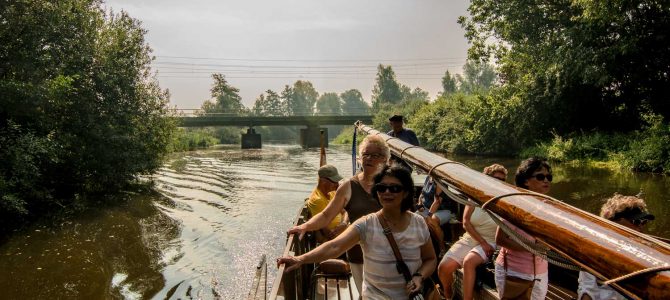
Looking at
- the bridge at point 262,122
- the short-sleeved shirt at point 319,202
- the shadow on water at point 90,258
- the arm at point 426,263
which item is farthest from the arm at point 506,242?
the bridge at point 262,122

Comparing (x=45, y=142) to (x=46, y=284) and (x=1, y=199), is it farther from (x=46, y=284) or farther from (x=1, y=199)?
(x=46, y=284)

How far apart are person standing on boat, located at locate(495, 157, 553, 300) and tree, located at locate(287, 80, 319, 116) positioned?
12757 centimetres

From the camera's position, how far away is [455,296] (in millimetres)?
4738

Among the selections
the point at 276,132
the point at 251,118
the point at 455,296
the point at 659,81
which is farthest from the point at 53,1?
the point at 276,132

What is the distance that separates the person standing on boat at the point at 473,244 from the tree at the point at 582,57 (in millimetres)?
15344

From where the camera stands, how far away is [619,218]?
277 cm

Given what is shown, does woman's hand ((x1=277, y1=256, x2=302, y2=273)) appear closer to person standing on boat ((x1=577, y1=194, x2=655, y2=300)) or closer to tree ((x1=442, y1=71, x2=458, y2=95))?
person standing on boat ((x1=577, y1=194, x2=655, y2=300))

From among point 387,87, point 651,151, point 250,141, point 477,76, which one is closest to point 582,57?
point 651,151

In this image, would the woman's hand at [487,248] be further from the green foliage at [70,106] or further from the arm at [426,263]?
the green foliage at [70,106]

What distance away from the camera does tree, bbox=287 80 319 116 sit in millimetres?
133875

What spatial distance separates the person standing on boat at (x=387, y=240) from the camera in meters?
2.57

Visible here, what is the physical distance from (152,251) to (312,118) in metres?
46.4

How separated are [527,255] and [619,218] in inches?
29.8

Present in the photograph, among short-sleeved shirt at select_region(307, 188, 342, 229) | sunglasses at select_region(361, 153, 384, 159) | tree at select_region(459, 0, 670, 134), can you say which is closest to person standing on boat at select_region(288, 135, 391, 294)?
sunglasses at select_region(361, 153, 384, 159)
